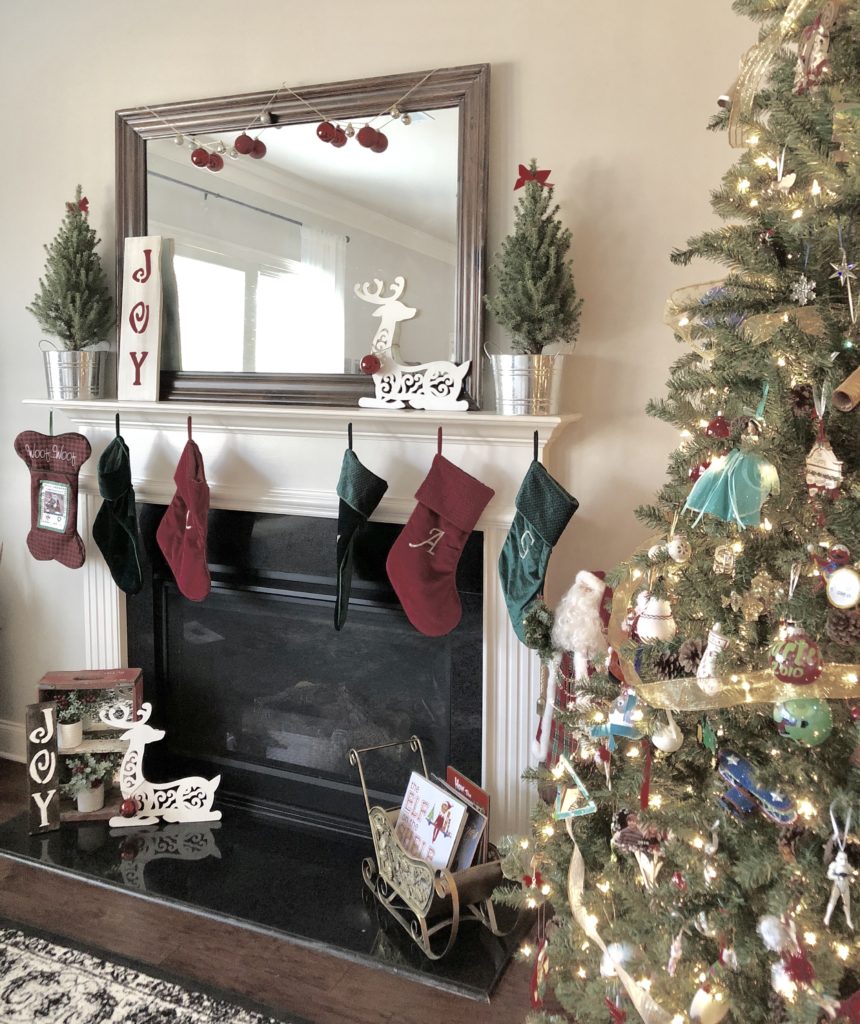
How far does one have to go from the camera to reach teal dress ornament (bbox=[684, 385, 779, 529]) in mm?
1152

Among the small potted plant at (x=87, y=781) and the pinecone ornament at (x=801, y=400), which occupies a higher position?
the pinecone ornament at (x=801, y=400)

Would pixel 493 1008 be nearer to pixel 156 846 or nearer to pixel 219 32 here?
pixel 156 846

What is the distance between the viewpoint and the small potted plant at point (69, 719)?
2477 mm

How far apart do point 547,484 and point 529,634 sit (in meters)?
0.35

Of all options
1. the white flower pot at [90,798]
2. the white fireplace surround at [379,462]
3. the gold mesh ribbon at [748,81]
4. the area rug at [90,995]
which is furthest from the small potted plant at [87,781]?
the gold mesh ribbon at [748,81]

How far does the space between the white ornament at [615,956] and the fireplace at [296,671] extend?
0.94m

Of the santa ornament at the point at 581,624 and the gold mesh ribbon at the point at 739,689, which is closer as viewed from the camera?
the gold mesh ribbon at the point at 739,689

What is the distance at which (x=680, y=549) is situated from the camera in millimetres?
1291

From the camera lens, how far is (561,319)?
6.49 feet

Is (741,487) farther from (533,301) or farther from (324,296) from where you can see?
(324,296)

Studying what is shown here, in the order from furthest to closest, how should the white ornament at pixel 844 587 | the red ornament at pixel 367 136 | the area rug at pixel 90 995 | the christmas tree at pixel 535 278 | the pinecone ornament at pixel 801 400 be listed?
the red ornament at pixel 367 136, the christmas tree at pixel 535 278, the area rug at pixel 90 995, the pinecone ornament at pixel 801 400, the white ornament at pixel 844 587

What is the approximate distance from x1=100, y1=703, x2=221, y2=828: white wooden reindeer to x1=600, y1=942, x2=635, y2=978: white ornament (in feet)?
4.69

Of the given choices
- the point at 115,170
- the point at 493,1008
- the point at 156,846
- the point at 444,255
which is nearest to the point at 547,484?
the point at 444,255

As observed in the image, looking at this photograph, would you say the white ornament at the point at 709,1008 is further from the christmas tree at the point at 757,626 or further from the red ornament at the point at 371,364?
the red ornament at the point at 371,364
